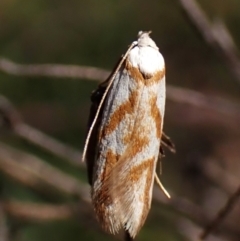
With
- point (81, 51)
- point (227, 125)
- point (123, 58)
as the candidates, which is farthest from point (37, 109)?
point (123, 58)

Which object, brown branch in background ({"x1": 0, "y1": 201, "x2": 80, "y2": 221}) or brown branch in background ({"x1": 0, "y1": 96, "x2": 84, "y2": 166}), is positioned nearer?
brown branch in background ({"x1": 0, "y1": 96, "x2": 84, "y2": 166})

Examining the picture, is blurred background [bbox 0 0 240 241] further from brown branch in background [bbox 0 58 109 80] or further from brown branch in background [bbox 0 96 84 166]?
brown branch in background [bbox 0 58 109 80]

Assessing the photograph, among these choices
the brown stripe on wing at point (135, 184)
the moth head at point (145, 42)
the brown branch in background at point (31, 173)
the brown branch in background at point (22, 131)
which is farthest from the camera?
the brown branch in background at point (31, 173)

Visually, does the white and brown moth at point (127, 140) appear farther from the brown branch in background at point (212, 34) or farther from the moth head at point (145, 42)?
the brown branch in background at point (212, 34)

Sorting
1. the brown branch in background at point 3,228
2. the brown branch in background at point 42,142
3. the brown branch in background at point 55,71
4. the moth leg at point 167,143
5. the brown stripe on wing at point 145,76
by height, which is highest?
the brown branch in background at point 55,71

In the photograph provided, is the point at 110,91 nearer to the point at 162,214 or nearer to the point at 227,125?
the point at 162,214

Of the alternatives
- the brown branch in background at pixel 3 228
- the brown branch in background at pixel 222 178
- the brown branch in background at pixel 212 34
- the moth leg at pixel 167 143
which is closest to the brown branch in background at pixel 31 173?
the brown branch in background at pixel 3 228

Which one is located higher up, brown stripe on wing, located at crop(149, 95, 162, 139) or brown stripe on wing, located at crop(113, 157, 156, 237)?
brown stripe on wing, located at crop(149, 95, 162, 139)

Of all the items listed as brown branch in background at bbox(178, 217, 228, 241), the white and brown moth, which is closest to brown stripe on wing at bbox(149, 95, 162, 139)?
the white and brown moth
